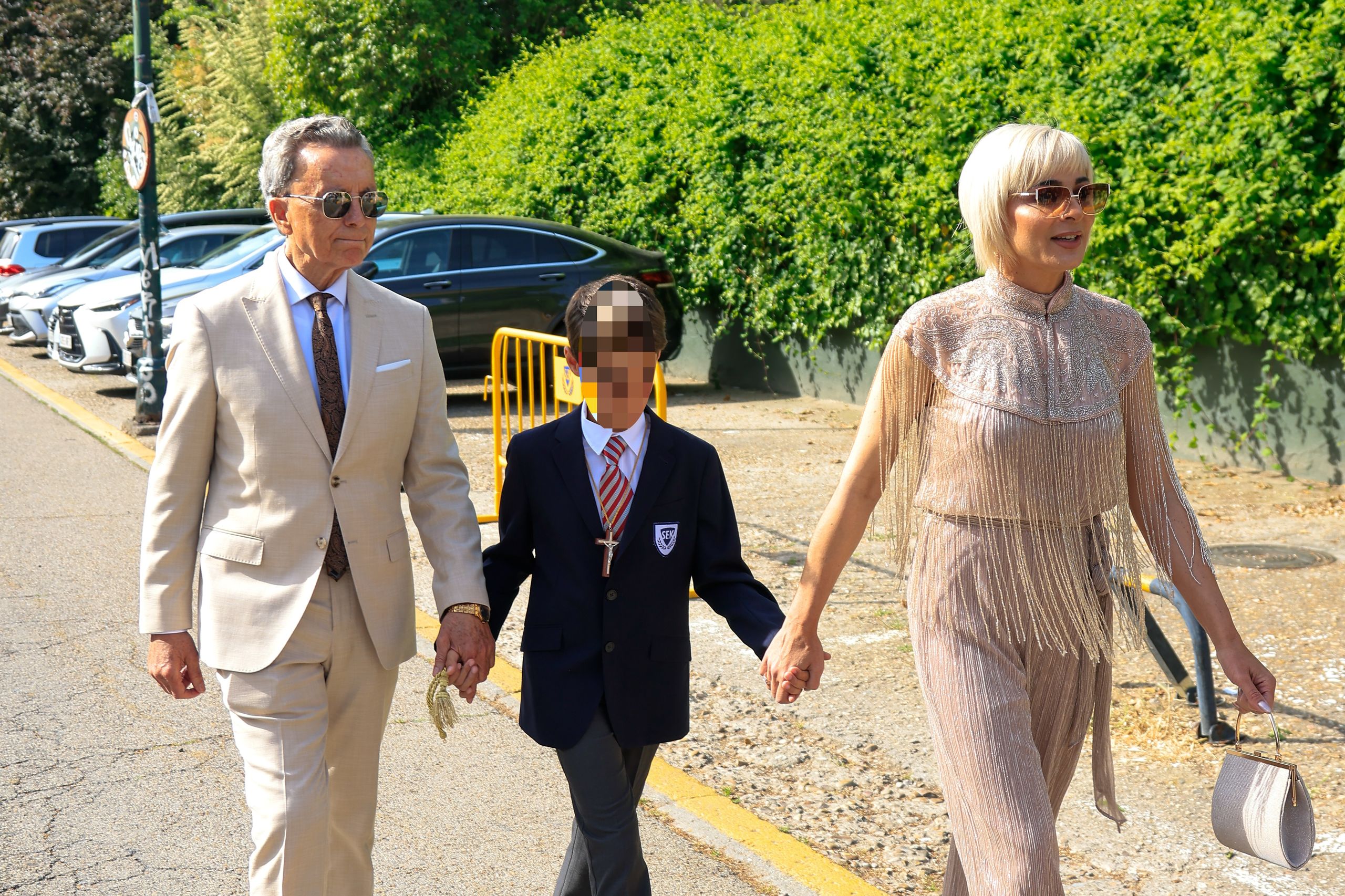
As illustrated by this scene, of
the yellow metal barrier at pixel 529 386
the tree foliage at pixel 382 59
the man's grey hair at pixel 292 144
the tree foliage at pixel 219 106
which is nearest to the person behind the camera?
the man's grey hair at pixel 292 144

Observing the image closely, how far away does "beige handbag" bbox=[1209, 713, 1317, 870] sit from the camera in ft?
8.76

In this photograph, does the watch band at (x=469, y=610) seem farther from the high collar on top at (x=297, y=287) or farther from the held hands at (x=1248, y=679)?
the held hands at (x=1248, y=679)

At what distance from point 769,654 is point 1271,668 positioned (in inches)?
131

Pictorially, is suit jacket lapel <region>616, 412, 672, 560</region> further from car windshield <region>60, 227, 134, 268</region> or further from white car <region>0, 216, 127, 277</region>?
white car <region>0, 216, 127, 277</region>

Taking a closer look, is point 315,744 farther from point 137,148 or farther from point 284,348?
point 137,148

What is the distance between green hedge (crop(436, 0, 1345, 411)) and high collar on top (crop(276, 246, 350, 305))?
21.1 feet

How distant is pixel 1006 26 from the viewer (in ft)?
30.9

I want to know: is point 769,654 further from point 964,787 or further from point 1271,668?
point 1271,668

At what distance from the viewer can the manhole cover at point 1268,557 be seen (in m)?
6.84

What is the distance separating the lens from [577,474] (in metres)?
2.87

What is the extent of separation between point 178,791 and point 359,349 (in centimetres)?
227

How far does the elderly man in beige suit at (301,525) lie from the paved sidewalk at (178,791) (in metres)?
1.08

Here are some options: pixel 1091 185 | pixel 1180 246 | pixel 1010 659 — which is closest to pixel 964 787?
pixel 1010 659

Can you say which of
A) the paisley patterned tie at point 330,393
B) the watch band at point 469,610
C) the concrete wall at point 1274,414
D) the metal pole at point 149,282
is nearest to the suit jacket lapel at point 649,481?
the watch band at point 469,610
